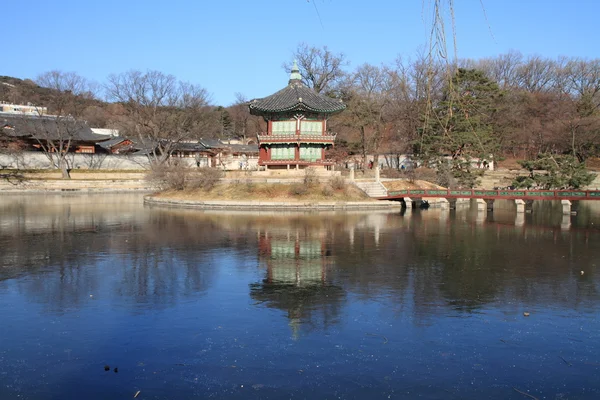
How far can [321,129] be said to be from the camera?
5225 cm

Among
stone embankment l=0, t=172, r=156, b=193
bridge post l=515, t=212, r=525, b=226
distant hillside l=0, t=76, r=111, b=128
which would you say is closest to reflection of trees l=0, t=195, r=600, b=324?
bridge post l=515, t=212, r=525, b=226

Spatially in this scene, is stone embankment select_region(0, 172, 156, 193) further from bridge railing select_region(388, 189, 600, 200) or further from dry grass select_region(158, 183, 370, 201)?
bridge railing select_region(388, 189, 600, 200)

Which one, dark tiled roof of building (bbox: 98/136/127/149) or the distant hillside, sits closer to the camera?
dark tiled roof of building (bbox: 98/136/127/149)

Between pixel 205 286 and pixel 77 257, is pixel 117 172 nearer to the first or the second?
pixel 77 257

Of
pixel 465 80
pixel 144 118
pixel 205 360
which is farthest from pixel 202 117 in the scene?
pixel 205 360

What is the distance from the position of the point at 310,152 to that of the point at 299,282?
111ft

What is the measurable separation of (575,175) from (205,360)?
4247 cm

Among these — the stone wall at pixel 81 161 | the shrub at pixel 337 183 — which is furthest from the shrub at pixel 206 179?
the stone wall at pixel 81 161

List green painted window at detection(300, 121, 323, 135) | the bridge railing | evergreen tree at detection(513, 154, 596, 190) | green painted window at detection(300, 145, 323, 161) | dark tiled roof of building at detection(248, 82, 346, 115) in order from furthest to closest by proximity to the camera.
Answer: green painted window at detection(300, 121, 323, 135) < green painted window at detection(300, 145, 323, 161) < dark tiled roof of building at detection(248, 82, 346, 115) < evergreen tree at detection(513, 154, 596, 190) < the bridge railing

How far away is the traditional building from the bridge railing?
9107 millimetres

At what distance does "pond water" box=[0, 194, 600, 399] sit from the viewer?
10.9 metres

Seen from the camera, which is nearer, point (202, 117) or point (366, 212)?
point (366, 212)

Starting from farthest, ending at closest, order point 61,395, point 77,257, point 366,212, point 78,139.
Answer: point 78,139 → point 366,212 → point 77,257 → point 61,395

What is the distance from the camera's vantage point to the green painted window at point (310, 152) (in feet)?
170
